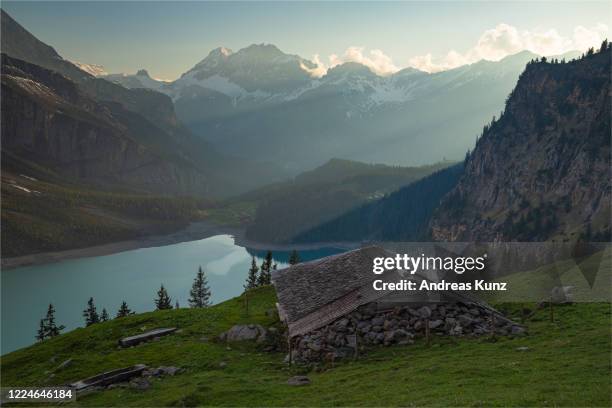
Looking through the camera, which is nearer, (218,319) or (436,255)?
(436,255)

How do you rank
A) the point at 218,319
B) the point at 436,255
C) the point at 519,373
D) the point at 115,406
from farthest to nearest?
1. the point at 218,319
2. the point at 436,255
3. the point at 115,406
4. the point at 519,373

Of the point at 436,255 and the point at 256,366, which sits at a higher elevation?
the point at 436,255

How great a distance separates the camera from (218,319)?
59000 millimetres

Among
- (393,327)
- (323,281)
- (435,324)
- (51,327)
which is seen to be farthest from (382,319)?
(51,327)

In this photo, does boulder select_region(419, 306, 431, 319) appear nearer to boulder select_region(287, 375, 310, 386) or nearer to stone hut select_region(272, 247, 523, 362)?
stone hut select_region(272, 247, 523, 362)

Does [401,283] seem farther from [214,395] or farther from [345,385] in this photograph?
[214,395]

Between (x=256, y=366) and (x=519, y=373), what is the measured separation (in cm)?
2050

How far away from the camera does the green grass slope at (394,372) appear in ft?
81.8

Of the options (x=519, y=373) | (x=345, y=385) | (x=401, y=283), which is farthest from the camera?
(x=401, y=283)

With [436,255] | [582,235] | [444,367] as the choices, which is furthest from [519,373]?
[582,235]

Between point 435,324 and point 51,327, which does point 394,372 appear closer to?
point 435,324

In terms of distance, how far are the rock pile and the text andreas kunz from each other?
1.60 metres

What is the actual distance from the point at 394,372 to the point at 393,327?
716cm

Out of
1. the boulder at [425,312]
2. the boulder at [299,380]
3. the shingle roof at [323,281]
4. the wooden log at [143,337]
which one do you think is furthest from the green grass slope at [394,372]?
the shingle roof at [323,281]
